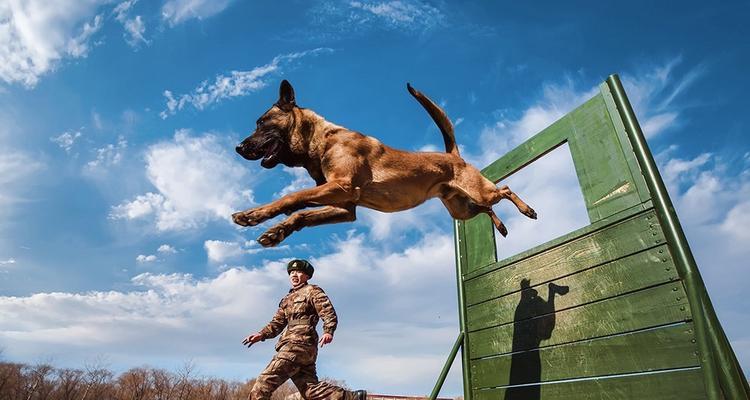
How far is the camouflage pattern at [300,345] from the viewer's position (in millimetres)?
4961

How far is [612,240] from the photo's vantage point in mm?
4684

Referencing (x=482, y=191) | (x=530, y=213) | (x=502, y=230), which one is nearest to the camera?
(x=482, y=191)

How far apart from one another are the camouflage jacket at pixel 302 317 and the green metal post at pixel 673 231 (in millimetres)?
3431

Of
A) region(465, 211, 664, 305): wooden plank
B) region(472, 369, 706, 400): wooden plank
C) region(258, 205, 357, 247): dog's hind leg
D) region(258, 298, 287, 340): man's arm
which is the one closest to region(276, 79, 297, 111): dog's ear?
region(258, 205, 357, 247): dog's hind leg

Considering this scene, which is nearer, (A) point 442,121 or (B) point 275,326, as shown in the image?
(B) point 275,326

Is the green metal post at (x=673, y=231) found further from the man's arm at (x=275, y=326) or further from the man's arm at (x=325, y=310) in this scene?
the man's arm at (x=275, y=326)

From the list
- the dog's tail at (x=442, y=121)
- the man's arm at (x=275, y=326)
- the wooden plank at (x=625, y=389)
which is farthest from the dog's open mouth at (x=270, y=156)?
the wooden plank at (x=625, y=389)

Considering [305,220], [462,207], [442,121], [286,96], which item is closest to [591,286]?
[462,207]

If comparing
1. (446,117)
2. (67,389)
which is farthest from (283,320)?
(67,389)

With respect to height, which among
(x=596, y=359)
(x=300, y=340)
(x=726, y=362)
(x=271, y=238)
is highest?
(x=271, y=238)

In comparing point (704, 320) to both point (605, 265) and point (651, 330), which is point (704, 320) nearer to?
point (651, 330)

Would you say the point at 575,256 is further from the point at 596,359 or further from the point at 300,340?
the point at 300,340

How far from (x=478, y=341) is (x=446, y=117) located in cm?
312

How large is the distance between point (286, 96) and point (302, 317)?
2617 millimetres
